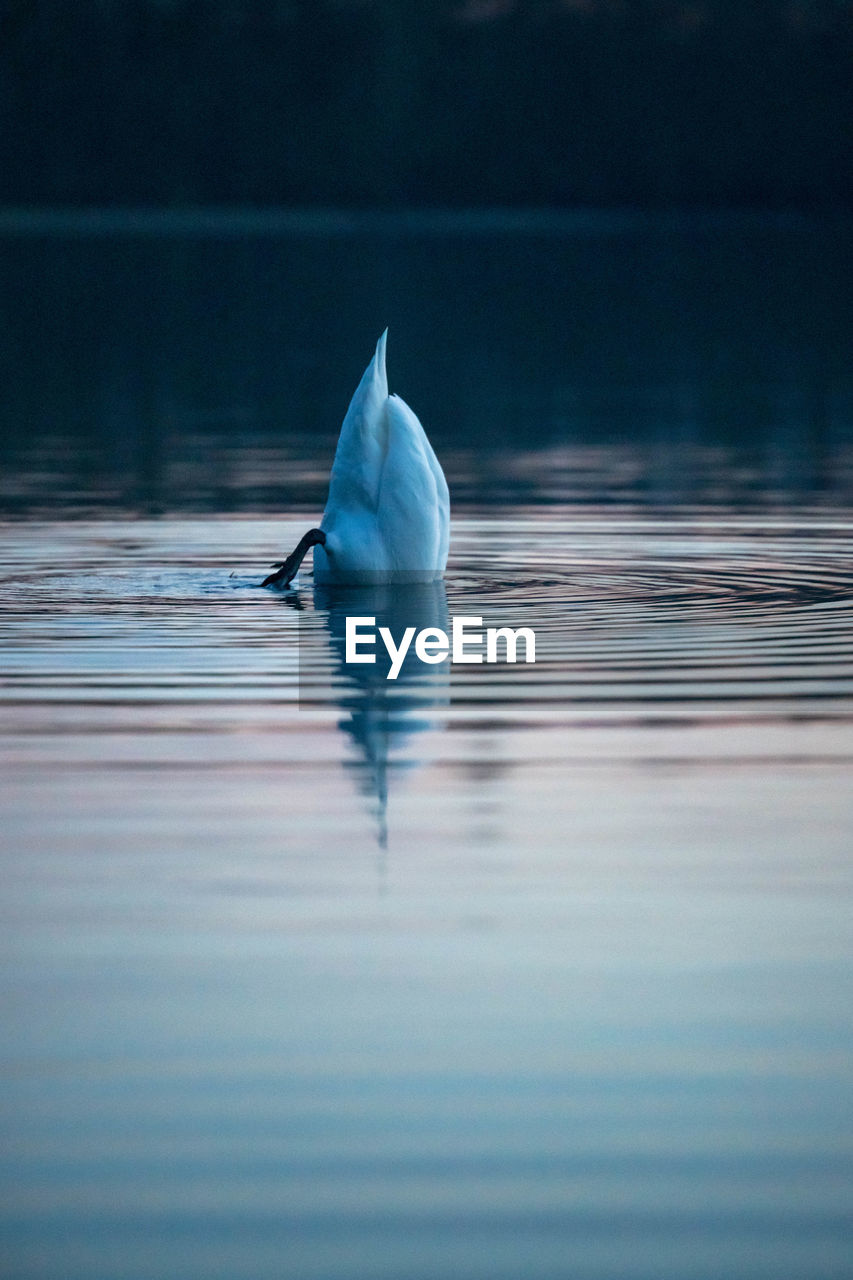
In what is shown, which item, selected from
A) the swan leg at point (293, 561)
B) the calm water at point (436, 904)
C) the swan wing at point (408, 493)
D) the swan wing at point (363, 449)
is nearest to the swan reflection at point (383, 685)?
the calm water at point (436, 904)

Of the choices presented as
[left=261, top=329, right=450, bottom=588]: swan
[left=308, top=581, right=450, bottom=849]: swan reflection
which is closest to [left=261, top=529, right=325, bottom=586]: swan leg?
[left=261, top=329, right=450, bottom=588]: swan

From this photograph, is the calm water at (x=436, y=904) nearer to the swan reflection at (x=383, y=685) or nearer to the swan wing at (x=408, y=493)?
the swan reflection at (x=383, y=685)

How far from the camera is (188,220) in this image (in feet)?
320

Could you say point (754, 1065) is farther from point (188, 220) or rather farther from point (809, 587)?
point (188, 220)

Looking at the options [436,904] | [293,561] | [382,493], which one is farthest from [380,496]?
[436,904]

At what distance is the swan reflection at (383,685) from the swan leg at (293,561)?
6.2 inches

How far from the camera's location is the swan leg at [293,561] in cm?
1177

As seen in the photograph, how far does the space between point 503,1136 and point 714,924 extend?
1410mm

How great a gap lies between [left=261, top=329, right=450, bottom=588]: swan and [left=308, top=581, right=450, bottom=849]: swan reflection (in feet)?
0.58

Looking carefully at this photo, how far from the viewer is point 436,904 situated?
6.61 m

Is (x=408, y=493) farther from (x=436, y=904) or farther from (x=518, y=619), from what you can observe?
(x=436, y=904)

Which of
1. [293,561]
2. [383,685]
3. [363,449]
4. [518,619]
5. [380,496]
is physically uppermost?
[363,449]

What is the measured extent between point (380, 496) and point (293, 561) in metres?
0.59

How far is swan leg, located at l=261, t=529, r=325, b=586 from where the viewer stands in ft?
38.6
